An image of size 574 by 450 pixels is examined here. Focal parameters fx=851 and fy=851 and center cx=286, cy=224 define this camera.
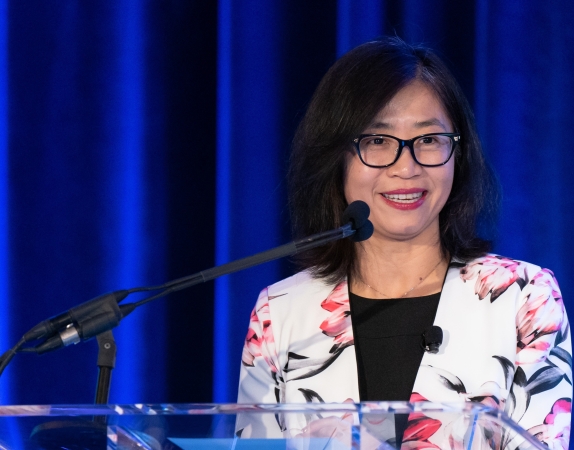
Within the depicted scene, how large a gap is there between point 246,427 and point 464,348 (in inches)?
33.4

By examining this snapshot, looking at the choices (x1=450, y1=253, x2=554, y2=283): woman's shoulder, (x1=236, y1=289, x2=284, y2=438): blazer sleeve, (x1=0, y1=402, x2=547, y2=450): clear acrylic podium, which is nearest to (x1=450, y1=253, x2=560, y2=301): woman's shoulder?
(x1=450, y1=253, x2=554, y2=283): woman's shoulder

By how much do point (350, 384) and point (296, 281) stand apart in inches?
12.2

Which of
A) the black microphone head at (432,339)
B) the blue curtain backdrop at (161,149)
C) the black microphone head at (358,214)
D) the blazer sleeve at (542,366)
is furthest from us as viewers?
the blue curtain backdrop at (161,149)

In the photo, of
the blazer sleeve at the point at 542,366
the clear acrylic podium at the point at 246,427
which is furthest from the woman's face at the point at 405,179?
the clear acrylic podium at the point at 246,427

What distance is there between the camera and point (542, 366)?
1.54 meters

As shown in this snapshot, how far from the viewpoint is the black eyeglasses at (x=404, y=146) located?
169 cm

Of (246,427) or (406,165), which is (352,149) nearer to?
(406,165)

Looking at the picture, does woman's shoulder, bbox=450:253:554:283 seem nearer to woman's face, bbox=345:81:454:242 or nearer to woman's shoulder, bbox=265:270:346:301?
woman's face, bbox=345:81:454:242

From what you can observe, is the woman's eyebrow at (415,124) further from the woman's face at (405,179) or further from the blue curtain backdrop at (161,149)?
the blue curtain backdrop at (161,149)

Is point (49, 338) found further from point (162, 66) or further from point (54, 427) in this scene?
point (162, 66)

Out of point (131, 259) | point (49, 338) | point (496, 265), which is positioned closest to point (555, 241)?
point (496, 265)

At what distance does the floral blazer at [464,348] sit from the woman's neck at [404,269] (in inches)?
2.1

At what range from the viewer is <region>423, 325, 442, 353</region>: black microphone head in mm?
1610

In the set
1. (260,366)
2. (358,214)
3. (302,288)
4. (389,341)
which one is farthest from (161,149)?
(358,214)
